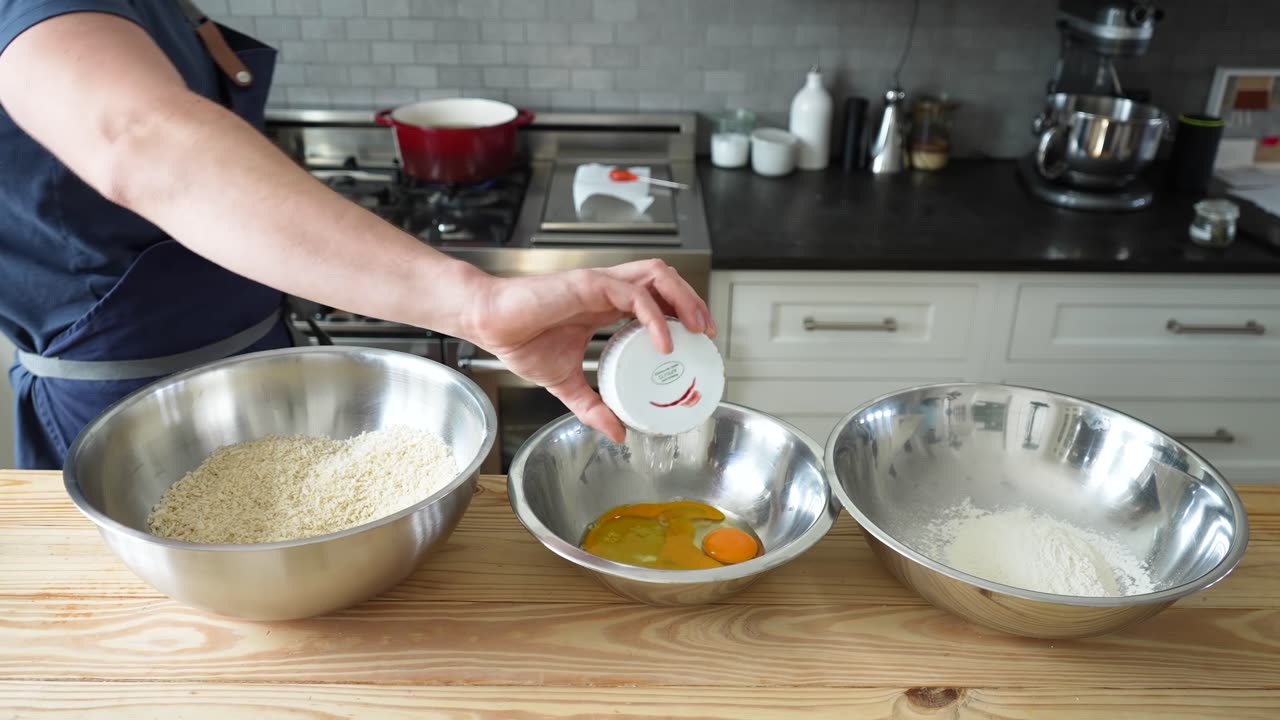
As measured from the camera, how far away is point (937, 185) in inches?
95.0

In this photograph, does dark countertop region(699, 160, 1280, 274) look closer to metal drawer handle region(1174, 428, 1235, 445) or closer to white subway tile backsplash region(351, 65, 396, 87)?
metal drawer handle region(1174, 428, 1235, 445)

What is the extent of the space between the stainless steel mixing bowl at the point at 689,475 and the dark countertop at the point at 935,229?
866mm

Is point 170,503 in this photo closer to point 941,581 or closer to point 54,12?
point 54,12

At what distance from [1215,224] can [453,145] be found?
1616 millimetres

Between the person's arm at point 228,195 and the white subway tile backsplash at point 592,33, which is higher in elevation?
the person's arm at point 228,195

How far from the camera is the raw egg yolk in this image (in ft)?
3.33

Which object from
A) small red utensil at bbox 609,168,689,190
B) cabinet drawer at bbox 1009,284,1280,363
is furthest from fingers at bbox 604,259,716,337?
small red utensil at bbox 609,168,689,190

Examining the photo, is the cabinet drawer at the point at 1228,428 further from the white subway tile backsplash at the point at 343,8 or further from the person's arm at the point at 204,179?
the white subway tile backsplash at the point at 343,8

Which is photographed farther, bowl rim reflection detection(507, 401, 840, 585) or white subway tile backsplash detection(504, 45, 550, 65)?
white subway tile backsplash detection(504, 45, 550, 65)

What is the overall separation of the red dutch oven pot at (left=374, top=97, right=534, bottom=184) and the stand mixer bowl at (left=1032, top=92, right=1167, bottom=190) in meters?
1.21

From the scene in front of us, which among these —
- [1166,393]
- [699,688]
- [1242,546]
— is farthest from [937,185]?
[699,688]

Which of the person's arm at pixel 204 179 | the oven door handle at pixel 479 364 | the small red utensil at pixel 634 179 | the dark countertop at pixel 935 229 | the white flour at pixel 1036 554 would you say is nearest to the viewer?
the person's arm at pixel 204 179

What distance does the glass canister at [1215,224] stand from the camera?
199 cm

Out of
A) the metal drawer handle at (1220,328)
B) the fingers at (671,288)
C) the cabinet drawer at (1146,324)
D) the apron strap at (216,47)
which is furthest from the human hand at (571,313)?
the metal drawer handle at (1220,328)
